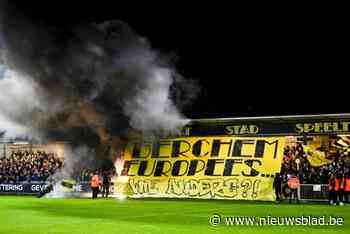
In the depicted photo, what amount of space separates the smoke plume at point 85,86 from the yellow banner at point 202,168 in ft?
4.19

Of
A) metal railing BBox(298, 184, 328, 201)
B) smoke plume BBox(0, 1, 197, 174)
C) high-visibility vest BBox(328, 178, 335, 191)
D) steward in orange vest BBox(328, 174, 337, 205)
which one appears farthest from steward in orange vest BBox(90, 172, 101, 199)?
high-visibility vest BBox(328, 178, 335, 191)

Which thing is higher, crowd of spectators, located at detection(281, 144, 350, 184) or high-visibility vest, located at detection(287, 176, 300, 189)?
crowd of spectators, located at detection(281, 144, 350, 184)

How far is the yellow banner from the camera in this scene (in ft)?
112

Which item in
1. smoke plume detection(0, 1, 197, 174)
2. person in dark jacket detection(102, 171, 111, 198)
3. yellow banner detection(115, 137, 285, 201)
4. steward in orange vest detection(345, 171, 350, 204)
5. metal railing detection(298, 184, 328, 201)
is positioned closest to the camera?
smoke plume detection(0, 1, 197, 174)

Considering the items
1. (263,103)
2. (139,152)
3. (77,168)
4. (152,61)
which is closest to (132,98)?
(152,61)

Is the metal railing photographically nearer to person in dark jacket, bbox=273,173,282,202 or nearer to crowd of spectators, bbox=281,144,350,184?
crowd of spectators, bbox=281,144,350,184

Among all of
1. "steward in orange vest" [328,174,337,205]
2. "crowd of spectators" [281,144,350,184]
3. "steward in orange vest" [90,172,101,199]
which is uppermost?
"crowd of spectators" [281,144,350,184]

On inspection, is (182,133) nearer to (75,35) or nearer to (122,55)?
(122,55)

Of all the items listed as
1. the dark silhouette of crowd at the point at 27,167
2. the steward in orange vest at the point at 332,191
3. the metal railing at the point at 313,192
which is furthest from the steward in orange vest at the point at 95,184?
the steward in orange vest at the point at 332,191

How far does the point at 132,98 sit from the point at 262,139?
7985 millimetres

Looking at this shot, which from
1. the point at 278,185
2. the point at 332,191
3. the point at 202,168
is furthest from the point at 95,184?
the point at 332,191

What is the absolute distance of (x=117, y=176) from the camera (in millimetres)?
37875

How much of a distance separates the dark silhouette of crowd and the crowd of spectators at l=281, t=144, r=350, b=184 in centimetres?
1592

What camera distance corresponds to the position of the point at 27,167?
4222cm
